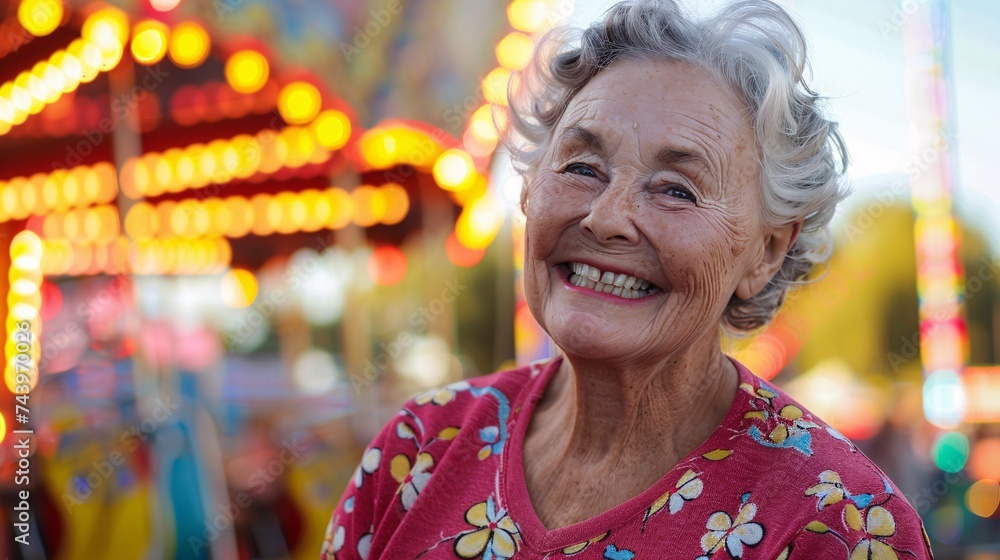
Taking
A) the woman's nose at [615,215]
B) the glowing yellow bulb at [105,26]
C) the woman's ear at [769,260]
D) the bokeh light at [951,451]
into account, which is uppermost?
the glowing yellow bulb at [105,26]

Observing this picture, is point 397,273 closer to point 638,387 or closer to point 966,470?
point 966,470

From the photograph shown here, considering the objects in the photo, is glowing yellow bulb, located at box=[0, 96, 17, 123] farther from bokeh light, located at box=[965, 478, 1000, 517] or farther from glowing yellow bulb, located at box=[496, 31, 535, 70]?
bokeh light, located at box=[965, 478, 1000, 517]

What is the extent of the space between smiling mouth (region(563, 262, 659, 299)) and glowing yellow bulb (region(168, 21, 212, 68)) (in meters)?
3.11

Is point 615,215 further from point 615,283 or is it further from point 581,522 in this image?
point 581,522

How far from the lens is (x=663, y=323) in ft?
4.12

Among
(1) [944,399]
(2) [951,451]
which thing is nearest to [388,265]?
(1) [944,399]

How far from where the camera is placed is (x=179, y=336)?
446 centimetres

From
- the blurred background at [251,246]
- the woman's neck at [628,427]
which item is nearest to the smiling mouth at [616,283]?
the woman's neck at [628,427]

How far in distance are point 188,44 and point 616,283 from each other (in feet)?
10.5

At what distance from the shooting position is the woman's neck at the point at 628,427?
1.34 metres

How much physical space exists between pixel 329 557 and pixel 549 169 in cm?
88

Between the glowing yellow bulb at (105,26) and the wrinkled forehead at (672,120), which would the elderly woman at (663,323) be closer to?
the wrinkled forehead at (672,120)

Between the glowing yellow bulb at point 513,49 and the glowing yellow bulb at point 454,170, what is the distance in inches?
29.2

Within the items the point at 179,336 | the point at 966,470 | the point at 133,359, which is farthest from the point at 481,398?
the point at 966,470
